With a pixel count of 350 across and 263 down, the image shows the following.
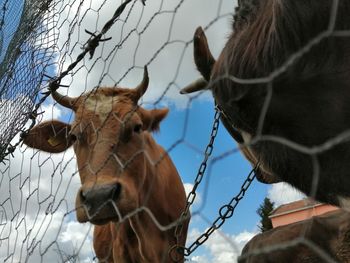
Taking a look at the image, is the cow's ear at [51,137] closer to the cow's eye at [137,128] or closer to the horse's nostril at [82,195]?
the cow's eye at [137,128]

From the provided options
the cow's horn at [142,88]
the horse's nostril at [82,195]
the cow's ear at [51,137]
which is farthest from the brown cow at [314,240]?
the cow's ear at [51,137]

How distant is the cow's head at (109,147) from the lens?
2652mm

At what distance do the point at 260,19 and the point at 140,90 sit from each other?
1992 millimetres

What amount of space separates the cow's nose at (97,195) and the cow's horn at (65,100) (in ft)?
3.49

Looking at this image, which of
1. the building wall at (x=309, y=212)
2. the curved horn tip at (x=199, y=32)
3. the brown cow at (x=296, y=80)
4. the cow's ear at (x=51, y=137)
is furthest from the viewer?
the cow's ear at (x=51, y=137)

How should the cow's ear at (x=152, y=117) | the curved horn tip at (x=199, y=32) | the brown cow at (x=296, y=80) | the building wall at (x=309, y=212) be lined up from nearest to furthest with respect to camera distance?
the brown cow at (x=296, y=80), the curved horn tip at (x=199, y=32), the building wall at (x=309, y=212), the cow's ear at (x=152, y=117)

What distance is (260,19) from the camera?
1.50 metres

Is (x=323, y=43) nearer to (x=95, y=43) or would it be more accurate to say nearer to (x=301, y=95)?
(x=301, y=95)

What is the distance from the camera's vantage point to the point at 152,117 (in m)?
3.69

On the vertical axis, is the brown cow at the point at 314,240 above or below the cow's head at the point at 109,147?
below

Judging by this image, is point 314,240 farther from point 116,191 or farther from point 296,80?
point 116,191

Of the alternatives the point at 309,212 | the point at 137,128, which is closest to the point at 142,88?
the point at 137,128

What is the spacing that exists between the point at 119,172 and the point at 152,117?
94cm

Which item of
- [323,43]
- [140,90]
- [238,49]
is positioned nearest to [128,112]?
[140,90]
